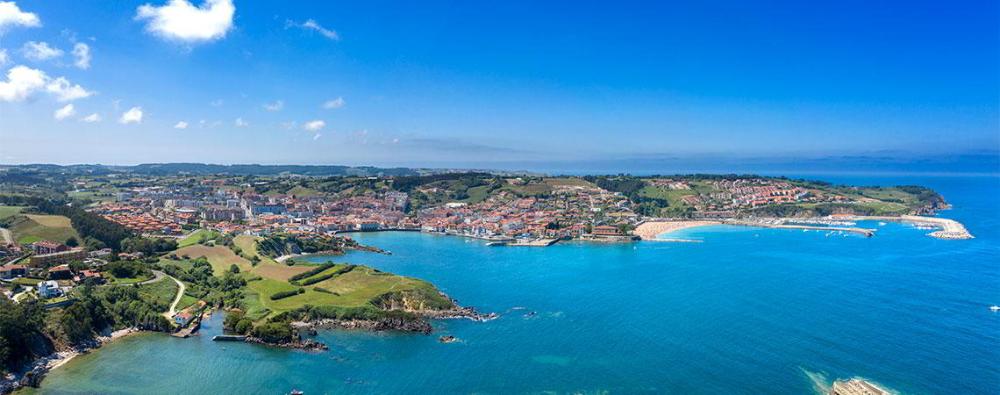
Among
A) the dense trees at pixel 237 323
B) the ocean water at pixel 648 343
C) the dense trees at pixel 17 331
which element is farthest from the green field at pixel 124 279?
the dense trees at pixel 237 323

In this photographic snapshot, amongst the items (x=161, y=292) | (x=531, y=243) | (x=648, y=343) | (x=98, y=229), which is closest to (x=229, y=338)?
(x=161, y=292)

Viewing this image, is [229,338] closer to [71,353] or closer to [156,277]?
[71,353]

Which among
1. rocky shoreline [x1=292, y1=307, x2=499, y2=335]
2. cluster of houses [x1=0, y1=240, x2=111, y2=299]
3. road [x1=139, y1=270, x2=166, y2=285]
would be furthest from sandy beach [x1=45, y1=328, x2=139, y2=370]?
rocky shoreline [x1=292, y1=307, x2=499, y2=335]

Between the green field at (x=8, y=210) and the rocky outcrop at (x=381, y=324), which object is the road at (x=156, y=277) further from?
the green field at (x=8, y=210)

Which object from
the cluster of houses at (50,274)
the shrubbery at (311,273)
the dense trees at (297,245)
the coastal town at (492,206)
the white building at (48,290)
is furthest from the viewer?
the coastal town at (492,206)

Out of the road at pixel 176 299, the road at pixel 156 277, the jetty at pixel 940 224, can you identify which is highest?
the road at pixel 156 277

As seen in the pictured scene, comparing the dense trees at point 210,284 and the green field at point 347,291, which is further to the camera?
the dense trees at point 210,284

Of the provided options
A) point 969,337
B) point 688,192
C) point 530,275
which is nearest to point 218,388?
point 530,275
